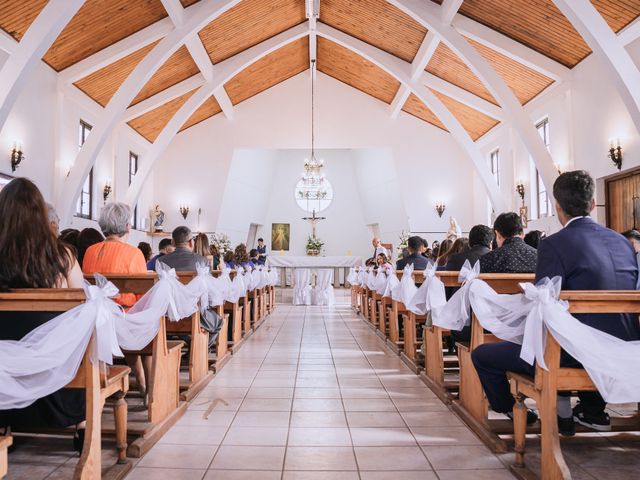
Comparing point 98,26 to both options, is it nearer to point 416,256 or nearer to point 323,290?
point 416,256

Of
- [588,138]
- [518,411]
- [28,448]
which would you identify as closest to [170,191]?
[588,138]

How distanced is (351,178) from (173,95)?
7.38 meters

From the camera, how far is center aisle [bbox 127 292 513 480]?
2.18m

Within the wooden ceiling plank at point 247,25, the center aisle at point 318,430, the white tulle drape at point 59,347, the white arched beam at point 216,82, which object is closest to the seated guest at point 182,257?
the center aisle at point 318,430

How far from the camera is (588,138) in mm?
7469

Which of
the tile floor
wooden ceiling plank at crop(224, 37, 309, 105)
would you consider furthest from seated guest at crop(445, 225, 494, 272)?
wooden ceiling plank at crop(224, 37, 309, 105)

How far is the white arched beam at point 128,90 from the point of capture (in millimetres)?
7812

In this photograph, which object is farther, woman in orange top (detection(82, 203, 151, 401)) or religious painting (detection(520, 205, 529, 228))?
religious painting (detection(520, 205, 529, 228))

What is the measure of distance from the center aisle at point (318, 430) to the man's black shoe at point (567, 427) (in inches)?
13.0

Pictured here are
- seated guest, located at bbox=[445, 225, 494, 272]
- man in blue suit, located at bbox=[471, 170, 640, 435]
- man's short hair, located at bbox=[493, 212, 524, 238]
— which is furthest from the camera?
seated guest, located at bbox=[445, 225, 494, 272]

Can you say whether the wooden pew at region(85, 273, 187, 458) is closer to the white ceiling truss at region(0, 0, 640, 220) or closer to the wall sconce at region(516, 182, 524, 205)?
the white ceiling truss at region(0, 0, 640, 220)

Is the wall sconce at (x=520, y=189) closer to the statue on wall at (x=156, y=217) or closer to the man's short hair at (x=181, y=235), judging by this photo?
the man's short hair at (x=181, y=235)

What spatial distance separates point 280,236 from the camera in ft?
53.1

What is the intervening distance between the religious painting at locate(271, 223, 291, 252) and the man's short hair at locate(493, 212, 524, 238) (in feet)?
43.0
